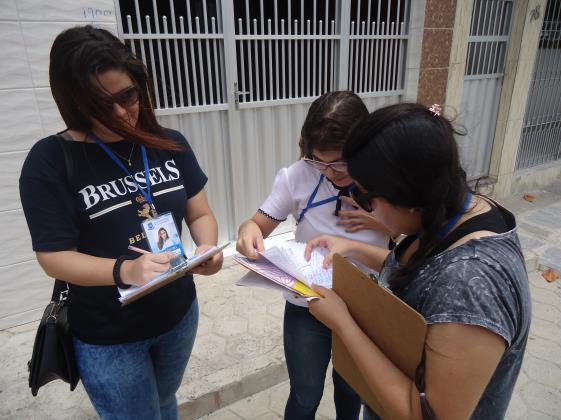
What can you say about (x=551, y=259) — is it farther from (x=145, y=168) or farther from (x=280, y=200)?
(x=145, y=168)

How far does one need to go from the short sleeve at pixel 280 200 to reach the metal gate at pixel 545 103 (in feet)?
16.9

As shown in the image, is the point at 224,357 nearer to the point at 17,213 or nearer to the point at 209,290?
the point at 209,290

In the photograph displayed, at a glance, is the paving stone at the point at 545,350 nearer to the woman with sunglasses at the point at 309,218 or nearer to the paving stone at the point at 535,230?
the paving stone at the point at 535,230

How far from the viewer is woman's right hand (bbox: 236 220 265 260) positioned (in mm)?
1455

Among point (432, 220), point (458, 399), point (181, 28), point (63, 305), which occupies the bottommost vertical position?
point (63, 305)

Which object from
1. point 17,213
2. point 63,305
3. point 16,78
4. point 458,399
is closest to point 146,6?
point 16,78

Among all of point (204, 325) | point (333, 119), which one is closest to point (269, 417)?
point (204, 325)

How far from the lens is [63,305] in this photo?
4.65ft

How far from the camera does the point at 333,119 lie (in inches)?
54.2

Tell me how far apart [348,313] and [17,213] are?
7.73 feet

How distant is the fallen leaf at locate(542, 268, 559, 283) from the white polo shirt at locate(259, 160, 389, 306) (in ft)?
9.67

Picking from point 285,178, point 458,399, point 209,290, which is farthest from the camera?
point 209,290

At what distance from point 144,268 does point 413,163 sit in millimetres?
762

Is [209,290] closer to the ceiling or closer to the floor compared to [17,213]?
closer to the floor
